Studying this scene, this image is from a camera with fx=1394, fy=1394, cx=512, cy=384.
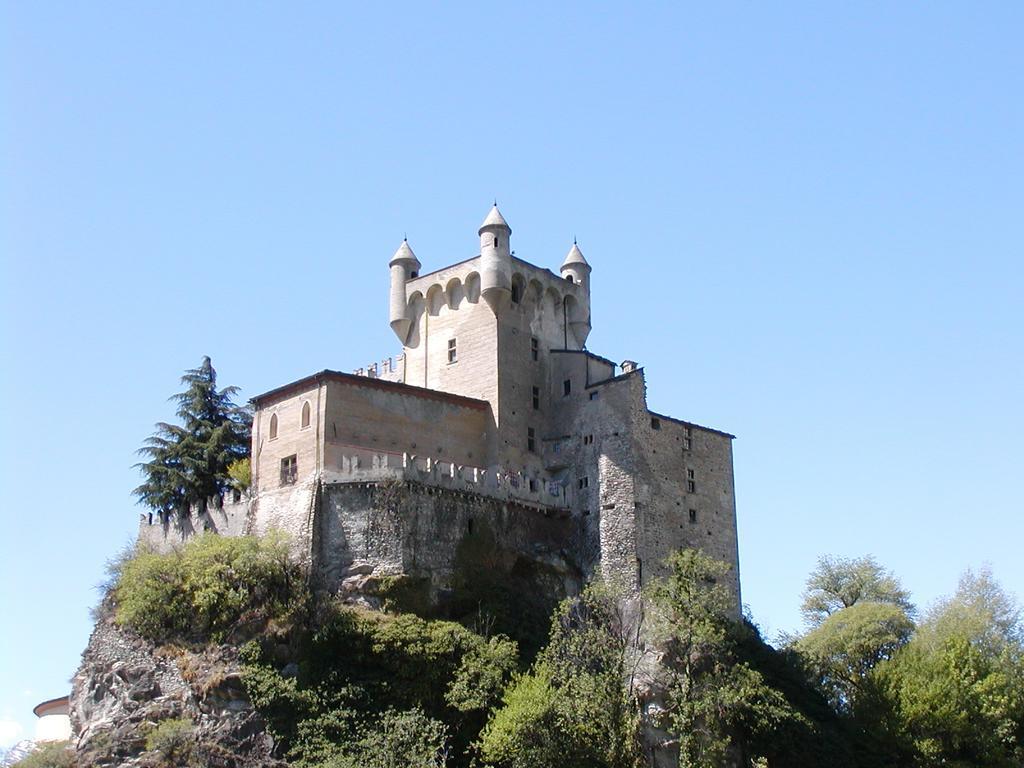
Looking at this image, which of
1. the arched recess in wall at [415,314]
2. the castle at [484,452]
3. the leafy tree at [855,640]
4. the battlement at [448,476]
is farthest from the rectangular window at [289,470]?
the leafy tree at [855,640]

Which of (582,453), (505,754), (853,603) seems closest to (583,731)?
(505,754)

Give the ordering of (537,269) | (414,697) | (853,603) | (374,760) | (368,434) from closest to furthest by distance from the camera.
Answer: (374,760)
(414,697)
(368,434)
(537,269)
(853,603)

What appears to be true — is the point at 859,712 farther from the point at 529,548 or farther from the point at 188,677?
the point at 188,677

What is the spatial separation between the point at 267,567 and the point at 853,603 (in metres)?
34.5

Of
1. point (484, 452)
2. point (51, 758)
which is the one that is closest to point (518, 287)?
point (484, 452)

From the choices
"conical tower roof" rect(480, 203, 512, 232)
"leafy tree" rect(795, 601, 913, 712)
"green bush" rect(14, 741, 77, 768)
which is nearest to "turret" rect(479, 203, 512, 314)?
"conical tower roof" rect(480, 203, 512, 232)

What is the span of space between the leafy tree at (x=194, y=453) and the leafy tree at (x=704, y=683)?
760 inches

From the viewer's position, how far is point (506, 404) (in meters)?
57.2

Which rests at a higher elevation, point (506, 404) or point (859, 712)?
point (506, 404)

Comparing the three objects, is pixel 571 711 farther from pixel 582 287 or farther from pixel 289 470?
pixel 582 287

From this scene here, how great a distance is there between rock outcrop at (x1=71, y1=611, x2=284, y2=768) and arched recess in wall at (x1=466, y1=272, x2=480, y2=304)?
60.8 ft

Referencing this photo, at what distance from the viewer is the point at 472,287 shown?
194 feet

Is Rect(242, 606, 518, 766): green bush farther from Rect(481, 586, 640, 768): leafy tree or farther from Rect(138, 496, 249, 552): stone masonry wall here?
Rect(138, 496, 249, 552): stone masonry wall

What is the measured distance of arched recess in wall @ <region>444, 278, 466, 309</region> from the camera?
195 ft
